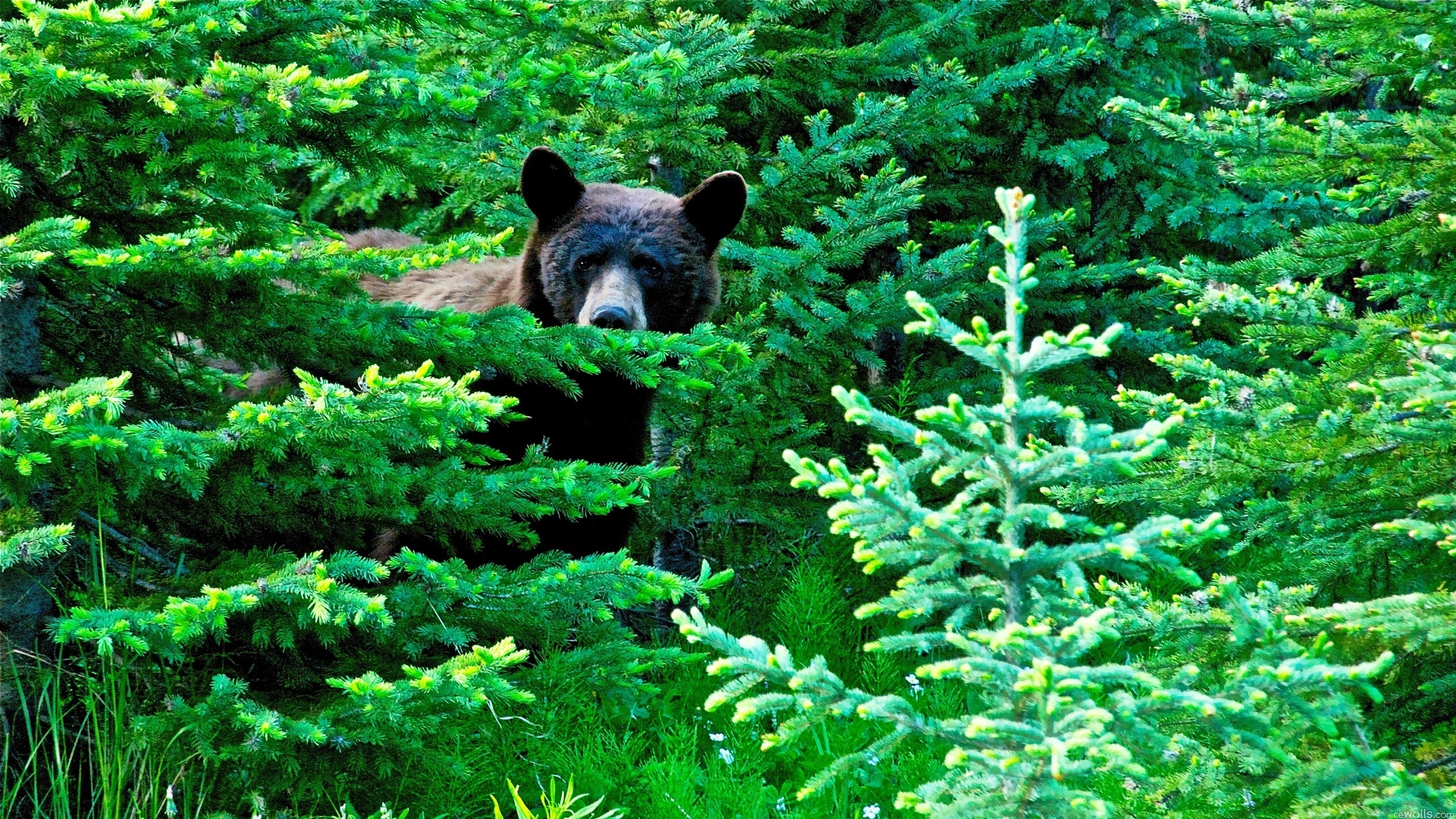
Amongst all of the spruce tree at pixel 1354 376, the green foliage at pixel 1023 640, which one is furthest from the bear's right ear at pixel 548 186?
the green foliage at pixel 1023 640

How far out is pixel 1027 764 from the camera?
2180 millimetres

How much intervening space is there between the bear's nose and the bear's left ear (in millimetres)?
768

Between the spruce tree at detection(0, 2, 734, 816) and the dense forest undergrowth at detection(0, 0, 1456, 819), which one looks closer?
the dense forest undergrowth at detection(0, 0, 1456, 819)

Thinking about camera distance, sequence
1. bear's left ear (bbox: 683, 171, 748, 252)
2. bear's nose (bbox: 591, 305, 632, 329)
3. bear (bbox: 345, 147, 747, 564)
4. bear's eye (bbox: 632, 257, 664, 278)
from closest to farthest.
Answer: bear's nose (bbox: 591, 305, 632, 329)
bear (bbox: 345, 147, 747, 564)
bear's left ear (bbox: 683, 171, 748, 252)
bear's eye (bbox: 632, 257, 664, 278)

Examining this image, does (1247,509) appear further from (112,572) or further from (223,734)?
(112,572)

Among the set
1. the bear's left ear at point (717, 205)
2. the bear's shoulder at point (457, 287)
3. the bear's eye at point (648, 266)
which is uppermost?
the bear's left ear at point (717, 205)

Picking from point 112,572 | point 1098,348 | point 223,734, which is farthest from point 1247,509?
point 112,572

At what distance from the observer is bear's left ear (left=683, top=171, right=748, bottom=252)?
5.27 meters

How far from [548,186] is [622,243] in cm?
40

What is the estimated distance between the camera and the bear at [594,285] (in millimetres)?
5090

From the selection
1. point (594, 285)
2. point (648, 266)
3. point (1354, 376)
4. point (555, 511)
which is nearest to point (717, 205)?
point (648, 266)

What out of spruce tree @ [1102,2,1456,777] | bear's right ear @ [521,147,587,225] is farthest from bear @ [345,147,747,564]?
spruce tree @ [1102,2,1456,777]

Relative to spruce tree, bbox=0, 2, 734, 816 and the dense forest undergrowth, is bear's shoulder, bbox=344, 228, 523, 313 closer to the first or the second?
the dense forest undergrowth

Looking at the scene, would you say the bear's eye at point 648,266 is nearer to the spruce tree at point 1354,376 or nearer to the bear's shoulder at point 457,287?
the bear's shoulder at point 457,287
